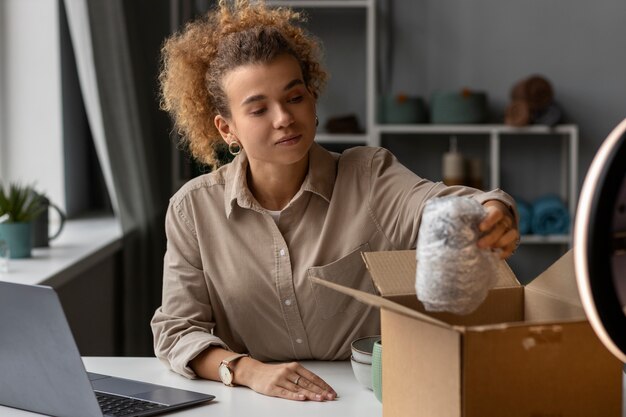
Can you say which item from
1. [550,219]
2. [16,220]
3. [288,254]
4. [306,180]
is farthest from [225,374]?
[550,219]

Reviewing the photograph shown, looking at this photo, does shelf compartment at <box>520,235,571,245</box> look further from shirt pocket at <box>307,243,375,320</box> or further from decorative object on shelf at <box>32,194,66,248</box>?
shirt pocket at <box>307,243,375,320</box>

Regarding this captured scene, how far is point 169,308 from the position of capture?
1693mm

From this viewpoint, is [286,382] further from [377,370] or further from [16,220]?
[16,220]

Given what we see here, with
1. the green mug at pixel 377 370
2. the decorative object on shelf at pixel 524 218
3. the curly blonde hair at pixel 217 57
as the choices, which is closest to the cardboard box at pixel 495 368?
the green mug at pixel 377 370

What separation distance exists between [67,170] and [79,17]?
2.24 ft

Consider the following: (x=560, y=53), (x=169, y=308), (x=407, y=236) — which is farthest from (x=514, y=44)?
(x=169, y=308)

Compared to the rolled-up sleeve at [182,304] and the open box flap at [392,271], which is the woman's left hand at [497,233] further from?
the rolled-up sleeve at [182,304]

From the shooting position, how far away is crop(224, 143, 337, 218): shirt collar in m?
1.75

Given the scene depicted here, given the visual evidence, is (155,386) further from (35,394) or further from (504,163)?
(504,163)

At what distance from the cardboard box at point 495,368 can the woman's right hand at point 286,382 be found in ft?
0.94

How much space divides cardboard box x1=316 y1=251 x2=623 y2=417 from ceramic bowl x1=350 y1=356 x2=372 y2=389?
0.28m

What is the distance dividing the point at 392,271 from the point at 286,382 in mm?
333

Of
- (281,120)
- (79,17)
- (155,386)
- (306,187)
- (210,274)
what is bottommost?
(155,386)

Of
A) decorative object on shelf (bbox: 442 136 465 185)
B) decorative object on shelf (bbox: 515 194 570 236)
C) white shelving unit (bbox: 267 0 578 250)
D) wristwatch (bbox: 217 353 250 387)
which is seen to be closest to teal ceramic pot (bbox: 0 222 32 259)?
wristwatch (bbox: 217 353 250 387)
